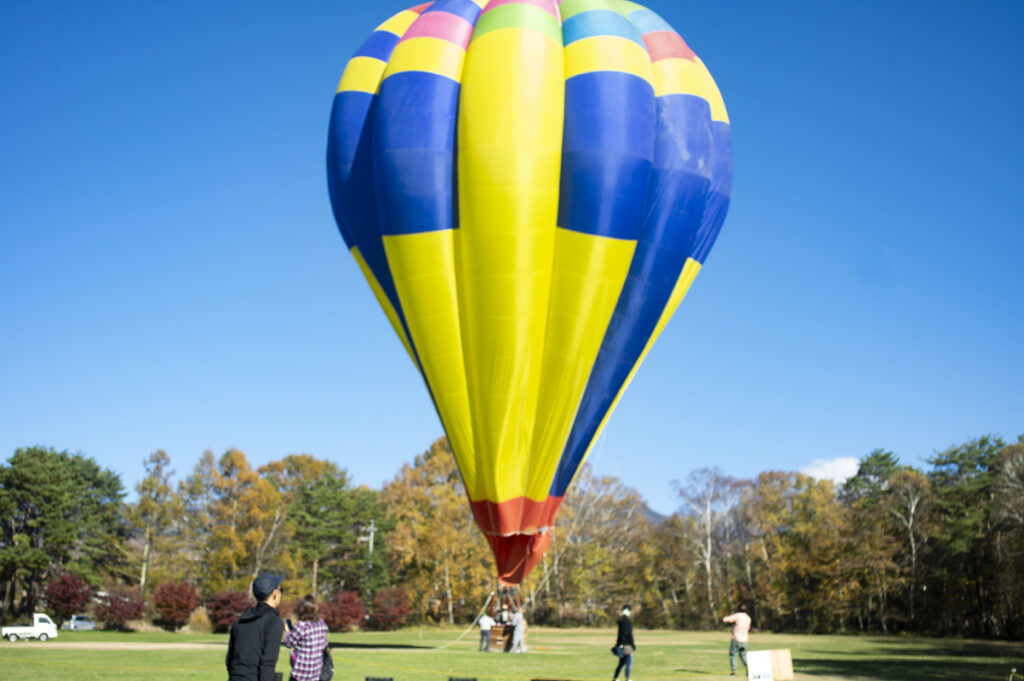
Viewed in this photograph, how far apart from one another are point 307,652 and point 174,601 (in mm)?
33552

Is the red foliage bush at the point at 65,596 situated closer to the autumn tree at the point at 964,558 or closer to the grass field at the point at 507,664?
the grass field at the point at 507,664

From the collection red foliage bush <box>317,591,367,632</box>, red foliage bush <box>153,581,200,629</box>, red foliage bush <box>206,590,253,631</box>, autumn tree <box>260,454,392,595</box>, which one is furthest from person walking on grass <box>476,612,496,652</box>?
autumn tree <box>260,454,392,595</box>

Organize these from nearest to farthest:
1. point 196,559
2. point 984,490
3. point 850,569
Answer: point 984,490 < point 850,569 < point 196,559

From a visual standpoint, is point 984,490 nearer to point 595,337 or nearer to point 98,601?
point 595,337

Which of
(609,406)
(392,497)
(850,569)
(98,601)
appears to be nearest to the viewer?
(609,406)

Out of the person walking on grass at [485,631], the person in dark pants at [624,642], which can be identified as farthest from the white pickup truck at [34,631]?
the person in dark pants at [624,642]

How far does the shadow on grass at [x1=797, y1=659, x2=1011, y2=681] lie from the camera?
46.3ft

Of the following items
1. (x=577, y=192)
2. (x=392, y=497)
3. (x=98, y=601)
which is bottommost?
(x=98, y=601)

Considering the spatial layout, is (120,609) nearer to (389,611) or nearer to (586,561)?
(389,611)

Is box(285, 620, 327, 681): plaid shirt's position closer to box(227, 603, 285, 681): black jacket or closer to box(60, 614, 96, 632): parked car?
box(227, 603, 285, 681): black jacket

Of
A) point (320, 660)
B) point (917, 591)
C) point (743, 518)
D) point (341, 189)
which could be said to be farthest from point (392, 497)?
point (320, 660)

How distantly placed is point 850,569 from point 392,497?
91.7ft

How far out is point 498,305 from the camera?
12633 millimetres

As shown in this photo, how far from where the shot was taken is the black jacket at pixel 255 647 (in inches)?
183
